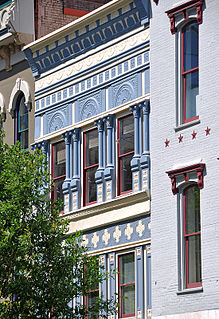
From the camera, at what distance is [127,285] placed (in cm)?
3098

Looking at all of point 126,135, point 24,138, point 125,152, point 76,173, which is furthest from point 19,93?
point 125,152

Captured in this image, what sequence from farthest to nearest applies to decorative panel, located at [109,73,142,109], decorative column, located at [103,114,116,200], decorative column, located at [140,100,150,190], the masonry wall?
decorative column, located at [103,114,116,200] → decorative panel, located at [109,73,142,109] → decorative column, located at [140,100,150,190] → the masonry wall

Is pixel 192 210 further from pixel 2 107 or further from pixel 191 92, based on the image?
pixel 2 107

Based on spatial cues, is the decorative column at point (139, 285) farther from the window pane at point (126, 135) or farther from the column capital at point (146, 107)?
the column capital at point (146, 107)

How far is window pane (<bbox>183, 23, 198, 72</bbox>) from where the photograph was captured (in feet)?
96.5

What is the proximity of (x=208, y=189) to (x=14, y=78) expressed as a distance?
11809mm

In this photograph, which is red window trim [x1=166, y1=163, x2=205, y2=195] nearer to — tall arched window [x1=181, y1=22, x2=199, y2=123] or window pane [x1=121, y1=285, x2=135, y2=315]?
tall arched window [x1=181, y1=22, x2=199, y2=123]

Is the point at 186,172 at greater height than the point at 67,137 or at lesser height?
→ lesser

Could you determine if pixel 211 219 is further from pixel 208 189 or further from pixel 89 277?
pixel 89 277

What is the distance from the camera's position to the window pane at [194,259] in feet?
92.4

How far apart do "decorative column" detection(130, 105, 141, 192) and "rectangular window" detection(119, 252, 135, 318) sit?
1.92 metres

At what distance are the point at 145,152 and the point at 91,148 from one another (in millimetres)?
3270

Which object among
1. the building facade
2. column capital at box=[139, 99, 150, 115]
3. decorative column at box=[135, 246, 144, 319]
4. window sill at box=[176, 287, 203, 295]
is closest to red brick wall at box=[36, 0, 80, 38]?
the building facade

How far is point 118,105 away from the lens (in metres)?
32.2
